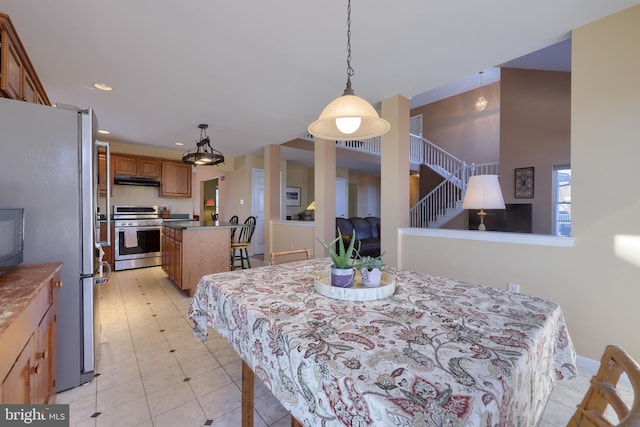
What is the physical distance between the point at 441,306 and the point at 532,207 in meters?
4.64

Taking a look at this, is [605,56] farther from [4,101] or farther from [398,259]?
[4,101]

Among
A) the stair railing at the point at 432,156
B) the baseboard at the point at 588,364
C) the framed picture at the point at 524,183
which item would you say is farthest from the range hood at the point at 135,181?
the framed picture at the point at 524,183

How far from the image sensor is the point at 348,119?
63.4 inches

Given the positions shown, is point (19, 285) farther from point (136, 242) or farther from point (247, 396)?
point (136, 242)

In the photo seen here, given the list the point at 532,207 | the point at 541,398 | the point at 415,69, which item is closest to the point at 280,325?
the point at 541,398

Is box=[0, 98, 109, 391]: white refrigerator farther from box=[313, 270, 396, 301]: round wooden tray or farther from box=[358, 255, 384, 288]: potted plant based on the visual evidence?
box=[358, 255, 384, 288]: potted plant

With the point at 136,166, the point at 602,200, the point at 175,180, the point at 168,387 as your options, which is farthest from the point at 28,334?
the point at 175,180

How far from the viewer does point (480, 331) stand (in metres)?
0.86

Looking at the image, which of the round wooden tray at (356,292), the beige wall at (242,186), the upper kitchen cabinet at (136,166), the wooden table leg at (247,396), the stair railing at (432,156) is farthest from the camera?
the stair railing at (432,156)

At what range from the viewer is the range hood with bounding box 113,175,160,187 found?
513cm

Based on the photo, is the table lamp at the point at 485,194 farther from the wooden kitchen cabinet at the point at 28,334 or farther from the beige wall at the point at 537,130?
the wooden kitchen cabinet at the point at 28,334

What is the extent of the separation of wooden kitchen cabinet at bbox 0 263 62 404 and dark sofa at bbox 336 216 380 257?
11.8ft

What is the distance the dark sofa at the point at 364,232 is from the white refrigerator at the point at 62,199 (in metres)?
3.38

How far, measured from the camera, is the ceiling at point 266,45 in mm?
Result: 1800
